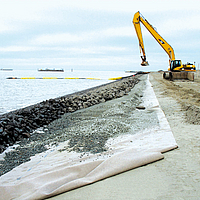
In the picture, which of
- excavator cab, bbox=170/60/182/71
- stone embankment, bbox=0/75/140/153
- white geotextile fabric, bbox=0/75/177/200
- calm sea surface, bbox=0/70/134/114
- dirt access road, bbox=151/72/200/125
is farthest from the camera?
excavator cab, bbox=170/60/182/71

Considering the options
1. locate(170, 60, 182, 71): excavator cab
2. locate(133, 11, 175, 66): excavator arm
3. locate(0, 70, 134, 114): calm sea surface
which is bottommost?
locate(0, 70, 134, 114): calm sea surface

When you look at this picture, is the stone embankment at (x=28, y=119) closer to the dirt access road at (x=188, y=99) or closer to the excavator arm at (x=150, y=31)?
the dirt access road at (x=188, y=99)

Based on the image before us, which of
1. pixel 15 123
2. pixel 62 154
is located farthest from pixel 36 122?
pixel 62 154

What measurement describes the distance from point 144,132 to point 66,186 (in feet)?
6.82

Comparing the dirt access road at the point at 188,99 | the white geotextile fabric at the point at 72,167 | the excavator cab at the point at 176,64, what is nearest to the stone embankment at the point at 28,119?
the white geotextile fabric at the point at 72,167

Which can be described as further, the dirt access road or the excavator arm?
the excavator arm

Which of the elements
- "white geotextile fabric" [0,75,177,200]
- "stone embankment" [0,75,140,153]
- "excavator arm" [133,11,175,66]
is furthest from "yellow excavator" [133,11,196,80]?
"white geotextile fabric" [0,75,177,200]

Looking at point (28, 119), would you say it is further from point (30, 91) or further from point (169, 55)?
point (169, 55)

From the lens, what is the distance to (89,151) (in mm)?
2971

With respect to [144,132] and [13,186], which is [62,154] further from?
[144,132]

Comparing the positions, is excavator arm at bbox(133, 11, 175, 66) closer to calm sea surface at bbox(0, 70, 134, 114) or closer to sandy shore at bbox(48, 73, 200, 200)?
calm sea surface at bbox(0, 70, 134, 114)

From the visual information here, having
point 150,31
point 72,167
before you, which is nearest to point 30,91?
point 150,31

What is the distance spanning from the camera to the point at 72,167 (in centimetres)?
235

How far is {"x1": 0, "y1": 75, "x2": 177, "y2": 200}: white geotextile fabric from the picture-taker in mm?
2020
